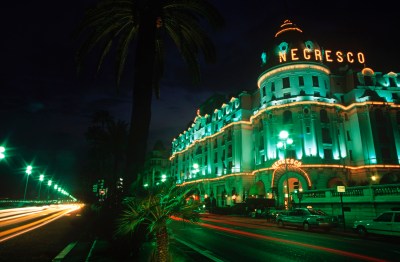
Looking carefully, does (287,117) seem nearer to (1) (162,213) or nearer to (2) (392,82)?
(2) (392,82)

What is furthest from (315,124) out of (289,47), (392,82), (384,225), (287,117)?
(384,225)

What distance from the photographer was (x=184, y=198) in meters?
6.34

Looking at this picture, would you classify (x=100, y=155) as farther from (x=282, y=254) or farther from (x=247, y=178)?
(x=282, y=254)

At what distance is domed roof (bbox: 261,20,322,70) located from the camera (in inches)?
1935

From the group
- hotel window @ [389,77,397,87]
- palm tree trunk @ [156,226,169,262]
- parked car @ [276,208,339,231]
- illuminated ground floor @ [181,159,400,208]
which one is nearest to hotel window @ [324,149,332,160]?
illuminated ground floor @ [181,159,400,208]

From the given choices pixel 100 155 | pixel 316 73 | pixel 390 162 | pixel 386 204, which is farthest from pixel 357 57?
pixel 100 155

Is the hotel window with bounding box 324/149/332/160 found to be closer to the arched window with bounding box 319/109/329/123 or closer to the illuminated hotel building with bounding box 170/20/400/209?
the illuminated hotel building with bounding box 170/20/400/209

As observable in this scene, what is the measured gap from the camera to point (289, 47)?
49906mm

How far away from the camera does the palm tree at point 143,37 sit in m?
11.0

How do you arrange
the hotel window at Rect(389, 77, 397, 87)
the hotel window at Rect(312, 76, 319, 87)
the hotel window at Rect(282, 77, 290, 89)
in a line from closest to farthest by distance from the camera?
the hotel window at Rect(312, 76, 319, 87) < the hotel window at Rect(282, 77, 290, 89) < the hotel window at Rect(389, 77, 397, 87)

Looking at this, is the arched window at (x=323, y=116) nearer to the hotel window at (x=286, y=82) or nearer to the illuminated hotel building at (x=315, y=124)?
the illuminated hotel building at (x=315, y=124)

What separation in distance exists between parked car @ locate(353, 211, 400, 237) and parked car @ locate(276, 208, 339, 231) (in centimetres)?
268

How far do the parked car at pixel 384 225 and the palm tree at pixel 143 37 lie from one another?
14.0 m

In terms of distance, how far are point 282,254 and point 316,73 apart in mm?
44397
